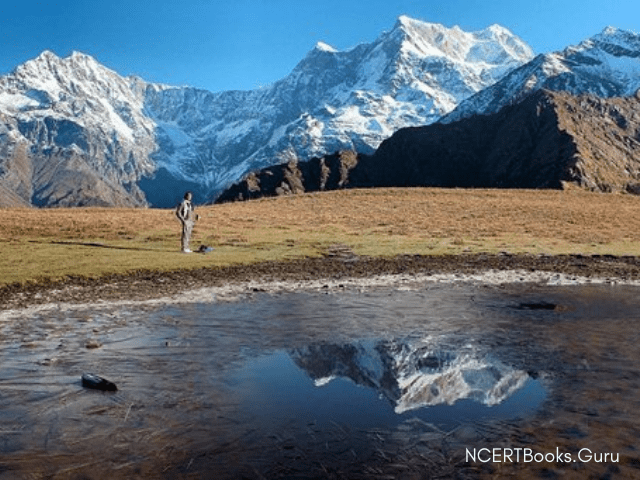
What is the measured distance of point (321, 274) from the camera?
29500mm

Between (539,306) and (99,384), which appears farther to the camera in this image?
(539,306)

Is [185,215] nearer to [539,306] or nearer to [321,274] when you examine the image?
[321,274]

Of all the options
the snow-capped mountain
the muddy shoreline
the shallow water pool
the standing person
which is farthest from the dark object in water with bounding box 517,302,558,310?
the standing person

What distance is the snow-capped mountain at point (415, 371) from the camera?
1144 centimetres

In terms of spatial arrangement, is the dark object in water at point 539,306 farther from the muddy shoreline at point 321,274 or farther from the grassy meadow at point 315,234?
the grassy meadow at point 315,234

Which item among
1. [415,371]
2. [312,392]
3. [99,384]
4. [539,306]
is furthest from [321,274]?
[99,384]

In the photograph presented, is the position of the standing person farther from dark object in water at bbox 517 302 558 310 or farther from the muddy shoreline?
dark object in water at bbox 517 302 558 310

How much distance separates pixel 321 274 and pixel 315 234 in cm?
2193

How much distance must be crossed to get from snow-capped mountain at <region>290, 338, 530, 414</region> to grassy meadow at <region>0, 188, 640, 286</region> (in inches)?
682

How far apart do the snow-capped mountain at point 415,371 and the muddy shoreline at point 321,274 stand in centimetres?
1030

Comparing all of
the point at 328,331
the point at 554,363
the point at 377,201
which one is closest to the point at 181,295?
the point at 328,331

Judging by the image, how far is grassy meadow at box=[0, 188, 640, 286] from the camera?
32750 millimetres

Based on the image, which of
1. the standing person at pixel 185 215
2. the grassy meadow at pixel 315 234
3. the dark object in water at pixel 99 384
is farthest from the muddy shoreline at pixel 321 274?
the dark object in water at pixel 99 384

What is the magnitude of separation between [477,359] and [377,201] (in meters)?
74.6
